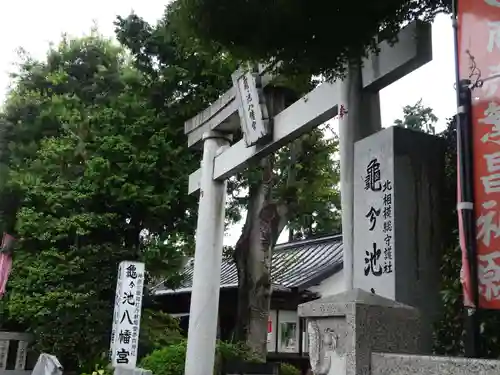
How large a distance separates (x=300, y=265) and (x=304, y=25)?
12.6m

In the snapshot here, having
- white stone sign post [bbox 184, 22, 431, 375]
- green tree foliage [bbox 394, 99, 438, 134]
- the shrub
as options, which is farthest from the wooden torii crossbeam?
green tree foliage [bbox 394, 99, 438, 134]

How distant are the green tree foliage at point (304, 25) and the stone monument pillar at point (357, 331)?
8.39 ft

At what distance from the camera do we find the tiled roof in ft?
49.0

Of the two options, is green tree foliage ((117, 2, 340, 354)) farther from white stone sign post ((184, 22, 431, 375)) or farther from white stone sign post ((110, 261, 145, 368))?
white stone sign post ((110, 261, 145, 368))

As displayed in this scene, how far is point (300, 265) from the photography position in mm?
17125

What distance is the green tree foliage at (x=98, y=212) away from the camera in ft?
38.8

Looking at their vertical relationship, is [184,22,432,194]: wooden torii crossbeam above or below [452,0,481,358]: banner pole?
above

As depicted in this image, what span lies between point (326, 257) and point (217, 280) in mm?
7633

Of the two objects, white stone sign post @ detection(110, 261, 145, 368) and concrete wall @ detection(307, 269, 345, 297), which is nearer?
white stone sign post @ detection(110, 261, 145, 368)

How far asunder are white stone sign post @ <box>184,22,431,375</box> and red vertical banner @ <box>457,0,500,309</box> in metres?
1.66

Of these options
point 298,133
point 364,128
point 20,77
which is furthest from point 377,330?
point 20,77

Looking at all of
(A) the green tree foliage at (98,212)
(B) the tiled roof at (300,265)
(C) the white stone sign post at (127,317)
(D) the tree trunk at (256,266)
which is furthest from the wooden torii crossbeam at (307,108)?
(B) the tiled roof at (300,265)

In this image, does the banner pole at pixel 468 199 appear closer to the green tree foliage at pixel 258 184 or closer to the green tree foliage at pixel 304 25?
the green tree foliage at pixel 304 25

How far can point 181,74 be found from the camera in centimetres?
1209
